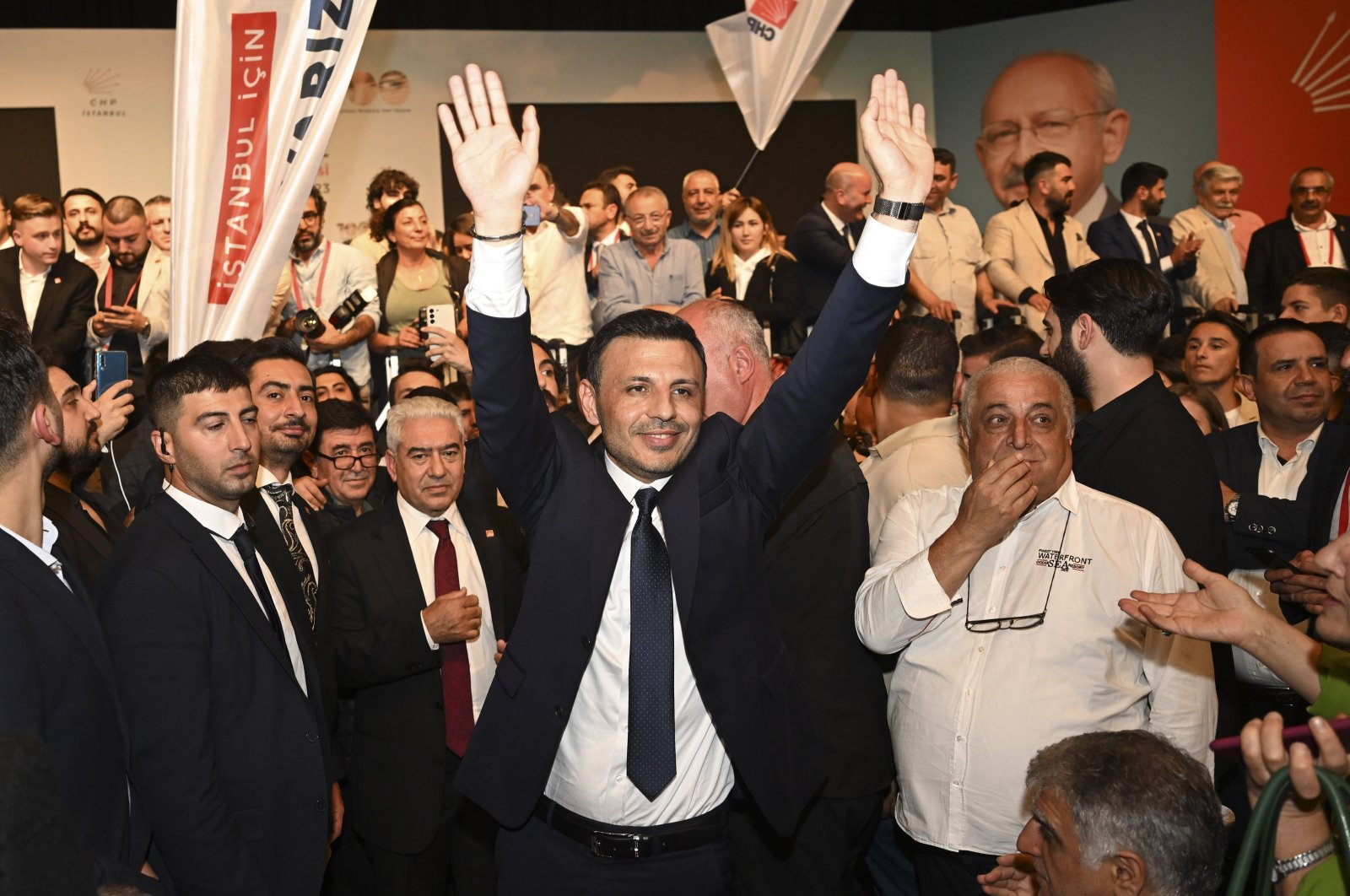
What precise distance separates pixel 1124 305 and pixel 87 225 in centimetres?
623

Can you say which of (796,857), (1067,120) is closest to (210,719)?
(796,857)

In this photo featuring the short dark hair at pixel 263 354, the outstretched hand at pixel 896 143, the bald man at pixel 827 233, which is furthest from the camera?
the bald man at pixel 827 233

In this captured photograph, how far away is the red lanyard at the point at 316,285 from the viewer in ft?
22.1

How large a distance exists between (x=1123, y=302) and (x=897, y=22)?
9.83 meters

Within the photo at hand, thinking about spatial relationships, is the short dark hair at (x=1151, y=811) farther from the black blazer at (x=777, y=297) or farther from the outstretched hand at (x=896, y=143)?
the black blazer at (x=777, y=297)

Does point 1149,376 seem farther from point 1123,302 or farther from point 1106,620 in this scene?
point 1106,620

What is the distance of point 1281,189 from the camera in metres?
10.6

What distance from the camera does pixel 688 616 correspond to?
2.43 meters

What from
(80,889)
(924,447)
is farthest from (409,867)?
(80,889)

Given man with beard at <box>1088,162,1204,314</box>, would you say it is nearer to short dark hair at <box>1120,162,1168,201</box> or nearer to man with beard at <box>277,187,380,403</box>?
short dark hair at <box>1120,162,1168,201</box>

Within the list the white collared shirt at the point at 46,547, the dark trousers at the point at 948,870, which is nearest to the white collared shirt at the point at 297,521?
the white collared shirt at the point at 46,547

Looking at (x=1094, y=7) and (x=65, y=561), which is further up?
(x=1094, y=7)

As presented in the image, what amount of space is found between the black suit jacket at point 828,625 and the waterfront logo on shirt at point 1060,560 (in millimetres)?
490

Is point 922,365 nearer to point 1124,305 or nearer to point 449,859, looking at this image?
point 1124,305
